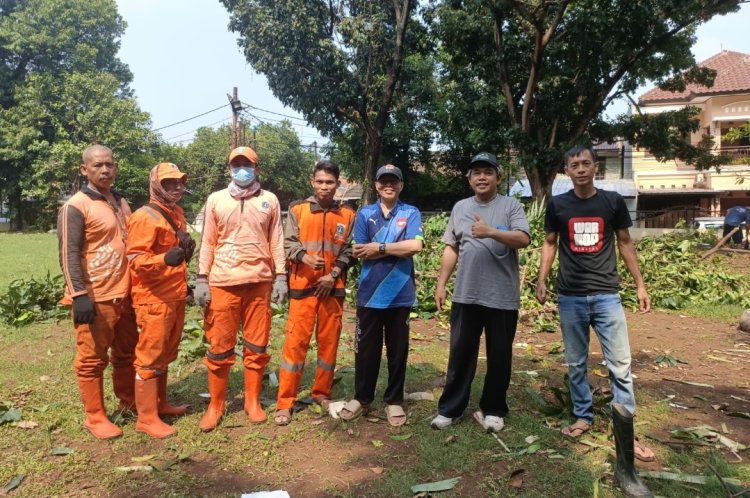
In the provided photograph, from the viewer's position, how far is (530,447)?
11.8ft

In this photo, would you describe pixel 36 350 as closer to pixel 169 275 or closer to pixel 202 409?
pixel 202 409

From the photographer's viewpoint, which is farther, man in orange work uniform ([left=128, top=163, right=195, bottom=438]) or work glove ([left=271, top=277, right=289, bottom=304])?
work glove ([left=271, top=277, right=289, bottom=304])

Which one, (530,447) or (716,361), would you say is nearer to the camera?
(530,447)

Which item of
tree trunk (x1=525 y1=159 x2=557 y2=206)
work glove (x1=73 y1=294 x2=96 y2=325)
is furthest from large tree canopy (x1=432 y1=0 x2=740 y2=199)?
work glove (x1=73 y1=294 x2=96 y2=325)

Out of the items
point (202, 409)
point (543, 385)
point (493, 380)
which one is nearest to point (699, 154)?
point (543, 385)

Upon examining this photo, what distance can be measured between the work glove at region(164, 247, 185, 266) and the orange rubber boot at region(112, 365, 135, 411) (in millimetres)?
1028

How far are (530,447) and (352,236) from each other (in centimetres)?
199

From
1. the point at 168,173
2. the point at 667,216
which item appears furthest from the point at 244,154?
the point at 667,216

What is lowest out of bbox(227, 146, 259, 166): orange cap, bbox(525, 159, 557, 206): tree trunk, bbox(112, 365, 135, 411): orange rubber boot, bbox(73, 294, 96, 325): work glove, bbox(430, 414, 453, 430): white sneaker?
bbox(430, 414, 453, 430): white sneaker

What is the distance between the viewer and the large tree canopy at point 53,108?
96.4 ft

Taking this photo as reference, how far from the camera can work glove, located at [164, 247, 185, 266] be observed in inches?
147

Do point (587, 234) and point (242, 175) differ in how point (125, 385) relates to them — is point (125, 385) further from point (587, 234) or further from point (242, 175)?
point (587, 234)

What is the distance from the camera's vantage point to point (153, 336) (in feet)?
12.3

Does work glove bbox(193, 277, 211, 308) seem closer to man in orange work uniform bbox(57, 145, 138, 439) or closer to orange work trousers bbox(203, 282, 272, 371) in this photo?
orange work trousers bbox(203, 282, 272, 371)
